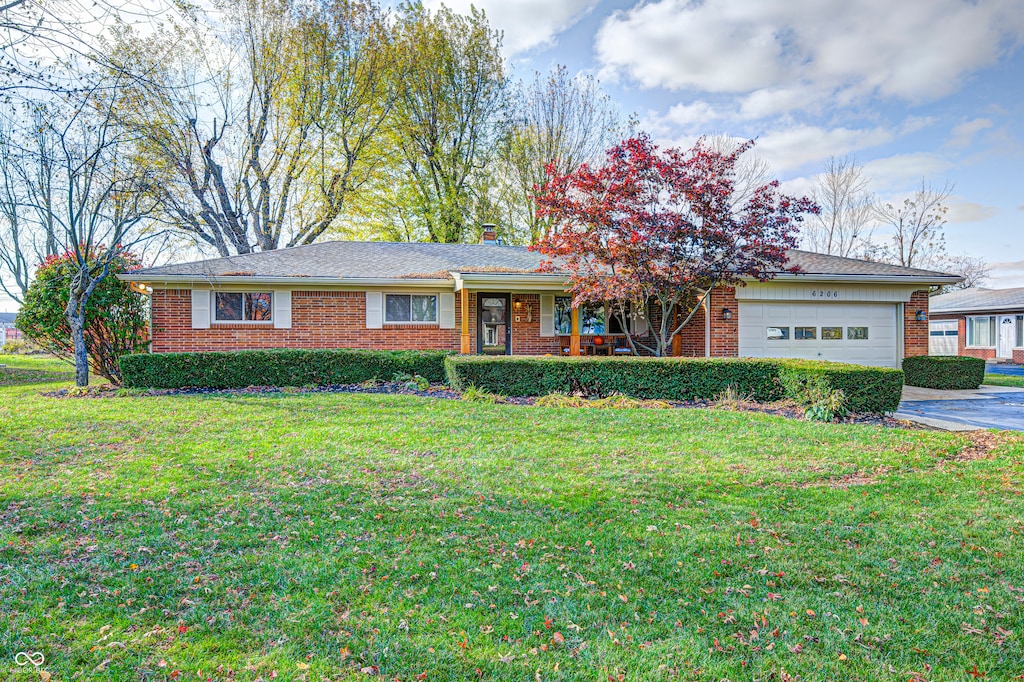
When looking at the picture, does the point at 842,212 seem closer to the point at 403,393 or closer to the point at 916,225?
the point at 916,225

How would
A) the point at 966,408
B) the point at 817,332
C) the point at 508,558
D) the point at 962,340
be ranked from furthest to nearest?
the point at 962,340 → the point at 817,332 → the point at 966,408 → the point at 508,558

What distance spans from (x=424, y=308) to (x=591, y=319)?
440 centimetres

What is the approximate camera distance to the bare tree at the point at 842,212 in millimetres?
29078

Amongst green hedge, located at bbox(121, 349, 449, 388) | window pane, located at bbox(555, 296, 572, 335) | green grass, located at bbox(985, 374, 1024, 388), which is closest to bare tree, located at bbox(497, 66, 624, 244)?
window pane, located at bbox(555, 296, 572, 335)

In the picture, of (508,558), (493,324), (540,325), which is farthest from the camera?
(493,324)

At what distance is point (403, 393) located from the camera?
10.0 m

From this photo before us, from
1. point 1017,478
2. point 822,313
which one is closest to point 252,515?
point 1017,478

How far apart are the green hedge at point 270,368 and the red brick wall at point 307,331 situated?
1.98 metres

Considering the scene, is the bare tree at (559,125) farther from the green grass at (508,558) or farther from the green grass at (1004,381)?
the green grass at (508,558)

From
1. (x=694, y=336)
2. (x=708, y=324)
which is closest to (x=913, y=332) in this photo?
(x=708, y=324)

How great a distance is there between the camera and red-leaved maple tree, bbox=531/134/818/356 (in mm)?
Result: 10312

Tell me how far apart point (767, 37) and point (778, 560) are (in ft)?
35.4

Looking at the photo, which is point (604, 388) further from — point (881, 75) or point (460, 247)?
point (881, 75)

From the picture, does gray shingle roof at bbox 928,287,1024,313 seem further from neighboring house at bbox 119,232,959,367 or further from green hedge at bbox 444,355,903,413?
green hedge at bbox 444,355,903,413
